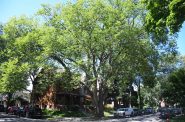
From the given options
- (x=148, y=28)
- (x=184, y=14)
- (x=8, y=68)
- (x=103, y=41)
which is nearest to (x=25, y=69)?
(x=8, y=68)

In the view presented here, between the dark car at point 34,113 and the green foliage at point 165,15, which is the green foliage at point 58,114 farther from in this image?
the green foliage at point 165,15

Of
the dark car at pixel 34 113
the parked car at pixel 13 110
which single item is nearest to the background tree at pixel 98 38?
the dark car at pixel 34 113

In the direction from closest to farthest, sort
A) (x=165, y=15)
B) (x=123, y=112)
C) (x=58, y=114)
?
1. (x=165, y=15)
2. (x=58, y=114)
3. (x=123, y=112)

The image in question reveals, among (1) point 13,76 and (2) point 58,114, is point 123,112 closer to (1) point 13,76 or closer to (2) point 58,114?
(2) point 58,114

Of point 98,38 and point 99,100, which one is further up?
point 98,38

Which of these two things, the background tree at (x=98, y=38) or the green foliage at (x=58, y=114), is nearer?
the background tree at (x=98, y=38)

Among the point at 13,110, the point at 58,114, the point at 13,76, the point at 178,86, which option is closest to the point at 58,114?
the point at 58,114

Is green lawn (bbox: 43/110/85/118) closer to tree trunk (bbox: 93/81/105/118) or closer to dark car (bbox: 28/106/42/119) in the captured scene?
tree trunk (bbox: 93/81/105/118)

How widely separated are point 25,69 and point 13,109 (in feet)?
29.6

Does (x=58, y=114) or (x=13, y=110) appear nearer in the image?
(x=58, y=114)

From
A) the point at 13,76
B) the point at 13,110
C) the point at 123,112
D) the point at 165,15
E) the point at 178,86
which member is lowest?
the point at 123,112

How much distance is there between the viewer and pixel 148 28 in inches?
1092

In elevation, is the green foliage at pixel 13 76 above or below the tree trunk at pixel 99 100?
above

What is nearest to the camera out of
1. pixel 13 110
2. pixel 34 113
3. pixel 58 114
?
pixel 34 113
